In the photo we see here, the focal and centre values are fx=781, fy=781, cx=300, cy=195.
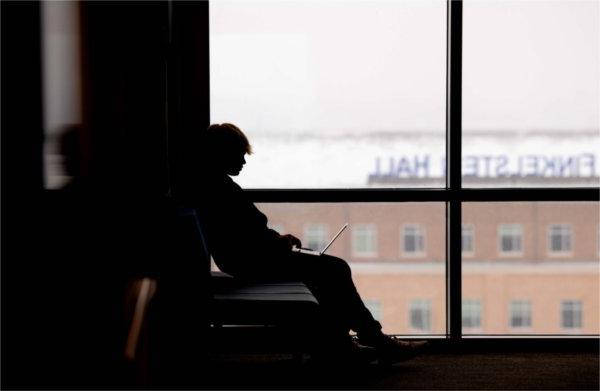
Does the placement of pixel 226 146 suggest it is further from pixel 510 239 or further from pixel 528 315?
pixel 528 315

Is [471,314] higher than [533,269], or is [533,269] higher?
[533,269]

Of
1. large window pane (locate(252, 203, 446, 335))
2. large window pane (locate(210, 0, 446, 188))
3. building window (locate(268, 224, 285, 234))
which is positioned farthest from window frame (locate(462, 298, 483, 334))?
building window (locate(268, 224, 285, 234))

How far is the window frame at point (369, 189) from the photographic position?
14.5 feet

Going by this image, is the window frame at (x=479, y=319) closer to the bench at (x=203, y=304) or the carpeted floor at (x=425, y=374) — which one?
the carpeted floor at (x=425, y=374)

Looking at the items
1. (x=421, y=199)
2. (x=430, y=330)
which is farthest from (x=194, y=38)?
(x=430, y=330)

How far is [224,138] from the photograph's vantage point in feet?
12.8

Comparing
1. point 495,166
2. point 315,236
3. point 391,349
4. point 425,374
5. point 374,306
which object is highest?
point 495,166

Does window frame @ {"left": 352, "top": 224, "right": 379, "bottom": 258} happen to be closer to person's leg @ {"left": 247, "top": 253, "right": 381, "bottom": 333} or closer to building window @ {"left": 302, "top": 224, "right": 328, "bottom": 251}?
building window @ {"left": 302, "top": 224, "right": 328, "bottom": 251}

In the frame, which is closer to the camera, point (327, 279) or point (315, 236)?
point (327, 279)

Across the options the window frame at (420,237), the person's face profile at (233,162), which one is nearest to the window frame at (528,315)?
the window frame at (420,237)

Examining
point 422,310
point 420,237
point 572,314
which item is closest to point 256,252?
point 420,237

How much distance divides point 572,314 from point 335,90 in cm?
193

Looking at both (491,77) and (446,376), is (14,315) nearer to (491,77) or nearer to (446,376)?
(446,376)

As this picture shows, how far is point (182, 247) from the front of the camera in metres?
3.21
